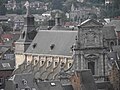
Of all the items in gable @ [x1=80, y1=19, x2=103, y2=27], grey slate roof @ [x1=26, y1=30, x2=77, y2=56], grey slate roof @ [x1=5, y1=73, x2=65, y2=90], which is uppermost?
gable @ [x1=80, y1=19, x2=103, y2=27]

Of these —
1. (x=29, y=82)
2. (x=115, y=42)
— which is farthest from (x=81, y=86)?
(x=115, y=42)

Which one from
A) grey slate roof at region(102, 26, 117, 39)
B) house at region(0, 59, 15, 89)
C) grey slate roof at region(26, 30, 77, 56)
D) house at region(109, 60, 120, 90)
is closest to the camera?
house at region(109, 60, 120, 90)

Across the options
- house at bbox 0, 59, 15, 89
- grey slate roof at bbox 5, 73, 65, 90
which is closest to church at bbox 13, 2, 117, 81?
house at bbox 0, 59, 15, 89

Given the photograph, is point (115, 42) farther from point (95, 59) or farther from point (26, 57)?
point (95, 59)

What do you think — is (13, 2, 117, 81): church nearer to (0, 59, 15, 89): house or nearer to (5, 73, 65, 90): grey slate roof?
(0, 59, 15, 89): house

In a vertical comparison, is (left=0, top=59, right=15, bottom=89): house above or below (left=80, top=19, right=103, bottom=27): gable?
below

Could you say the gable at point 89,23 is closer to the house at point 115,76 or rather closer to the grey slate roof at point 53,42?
the grey slate roof at point 53,42

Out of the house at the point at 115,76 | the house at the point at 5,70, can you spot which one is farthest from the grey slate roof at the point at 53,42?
the house at the point at 115,76

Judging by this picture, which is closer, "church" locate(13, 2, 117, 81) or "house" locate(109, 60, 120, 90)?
"house" locate(109, 60, 120, 90)

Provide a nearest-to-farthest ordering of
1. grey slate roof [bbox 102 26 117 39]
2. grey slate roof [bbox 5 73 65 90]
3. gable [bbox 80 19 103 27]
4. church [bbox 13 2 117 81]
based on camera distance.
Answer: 1. grey slate roof [bbox 5 73 65 90]
2. gable [bbox 80 19 103 27]
3. church [bbox 13 2 117 81]
4. grey slate roof [bbox 102 26 117 39]
